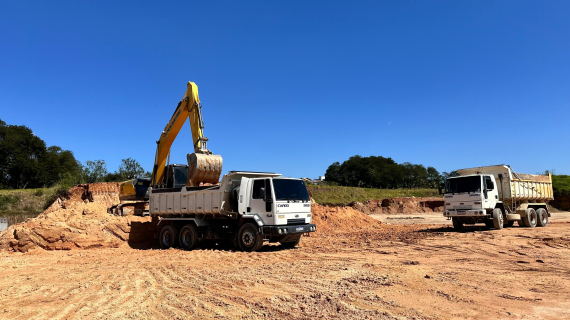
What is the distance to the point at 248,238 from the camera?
40.7ft

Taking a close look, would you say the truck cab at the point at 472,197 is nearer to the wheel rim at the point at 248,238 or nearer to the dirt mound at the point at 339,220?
the dirt mound at the point at 339,220

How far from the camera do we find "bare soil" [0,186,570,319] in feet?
18.2

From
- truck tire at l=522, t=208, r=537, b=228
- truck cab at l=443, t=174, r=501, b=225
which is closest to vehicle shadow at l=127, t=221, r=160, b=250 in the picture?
truck cab at l=443, t=174, r=501, b=225

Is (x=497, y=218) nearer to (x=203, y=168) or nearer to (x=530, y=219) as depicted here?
(x=530, y=219)

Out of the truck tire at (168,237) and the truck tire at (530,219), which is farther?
the truck tire at (530,219)

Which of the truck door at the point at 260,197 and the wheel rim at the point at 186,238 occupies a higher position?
the truck door at the point at 260,197

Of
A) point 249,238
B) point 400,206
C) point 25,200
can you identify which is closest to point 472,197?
point 249,238

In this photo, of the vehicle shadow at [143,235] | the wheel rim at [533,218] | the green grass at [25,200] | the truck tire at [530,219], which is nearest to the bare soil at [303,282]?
the vehicle shadow at [143,235]

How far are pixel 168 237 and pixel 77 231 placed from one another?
3.32m

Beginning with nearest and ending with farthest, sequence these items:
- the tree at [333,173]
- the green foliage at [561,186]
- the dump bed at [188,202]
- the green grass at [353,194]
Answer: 1. the dump bed at [188,202]
2. the green foliage at [561,186]
3. the green grass at [353,194]
4. the tree at [333,173]

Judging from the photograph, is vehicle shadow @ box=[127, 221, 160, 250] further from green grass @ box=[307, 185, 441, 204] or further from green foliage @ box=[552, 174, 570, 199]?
green foliage @ box=[552, 174, 570, 199]

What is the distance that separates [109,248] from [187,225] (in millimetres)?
3276

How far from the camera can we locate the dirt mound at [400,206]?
39.7 m

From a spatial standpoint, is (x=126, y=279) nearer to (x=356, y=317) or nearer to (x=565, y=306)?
(x=356, y=317)
